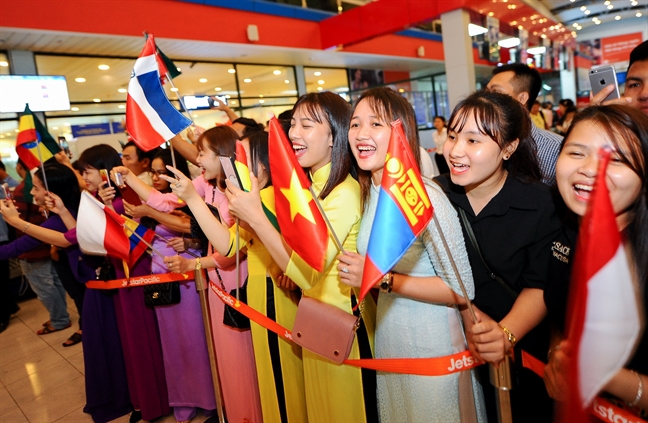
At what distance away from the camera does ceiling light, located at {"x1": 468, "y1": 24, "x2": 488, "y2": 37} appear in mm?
8325

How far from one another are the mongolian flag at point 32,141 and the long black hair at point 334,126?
7.84 feet

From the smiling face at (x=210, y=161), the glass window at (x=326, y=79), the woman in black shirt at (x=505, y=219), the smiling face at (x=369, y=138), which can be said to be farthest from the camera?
the glass window at (x=326, y=79)

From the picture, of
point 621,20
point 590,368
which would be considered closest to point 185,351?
point 590,368

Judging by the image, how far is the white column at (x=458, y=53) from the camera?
8000 mm

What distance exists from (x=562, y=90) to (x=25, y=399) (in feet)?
78.1

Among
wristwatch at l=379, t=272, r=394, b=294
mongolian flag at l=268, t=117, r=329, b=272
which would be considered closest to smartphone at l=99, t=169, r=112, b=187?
mongolian flag at l=268, t=117, r=329, b=272

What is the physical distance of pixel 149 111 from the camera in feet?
7.23

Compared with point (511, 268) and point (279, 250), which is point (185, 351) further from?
point (511, 268)

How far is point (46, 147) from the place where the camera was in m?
3.46

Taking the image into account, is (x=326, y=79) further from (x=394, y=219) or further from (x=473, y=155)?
(x=394, y=219)

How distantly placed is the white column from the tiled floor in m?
7.15

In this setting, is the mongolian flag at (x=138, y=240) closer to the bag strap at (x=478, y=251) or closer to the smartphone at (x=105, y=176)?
the smartphone at (x=105, y=176)

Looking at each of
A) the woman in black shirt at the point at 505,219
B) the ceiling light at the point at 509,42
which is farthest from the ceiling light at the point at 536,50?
the woman in black shirt at the point at 505,219

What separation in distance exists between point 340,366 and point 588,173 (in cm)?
115
